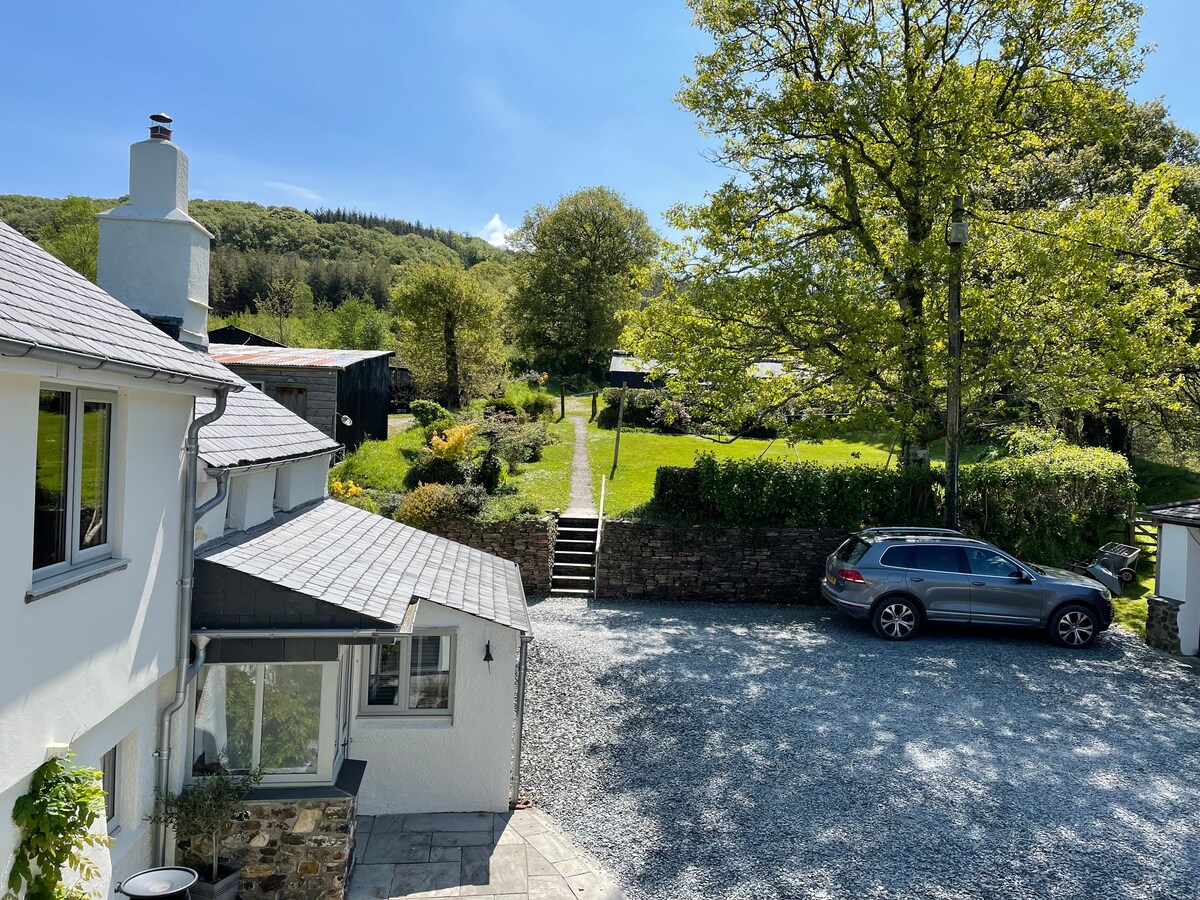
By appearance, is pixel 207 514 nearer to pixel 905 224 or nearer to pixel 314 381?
pixel 314 381

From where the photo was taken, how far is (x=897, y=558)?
13.9 meters

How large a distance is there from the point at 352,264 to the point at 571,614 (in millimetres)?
75030

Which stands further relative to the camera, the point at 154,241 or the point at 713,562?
the point at 713,562

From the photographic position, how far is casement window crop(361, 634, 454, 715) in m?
8.73

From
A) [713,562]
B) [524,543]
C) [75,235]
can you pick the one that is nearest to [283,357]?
[524,543]

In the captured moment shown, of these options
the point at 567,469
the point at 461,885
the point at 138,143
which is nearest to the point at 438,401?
the point at 567,469

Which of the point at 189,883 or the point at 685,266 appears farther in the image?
the point at 685,266

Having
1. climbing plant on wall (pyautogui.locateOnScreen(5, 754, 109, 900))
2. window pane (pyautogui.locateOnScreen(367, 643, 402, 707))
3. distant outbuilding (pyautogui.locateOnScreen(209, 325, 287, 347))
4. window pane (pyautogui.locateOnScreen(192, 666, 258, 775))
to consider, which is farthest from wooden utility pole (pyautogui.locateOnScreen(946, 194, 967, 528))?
distant outbuilding (pyautogui.locateOnScreen(209, 325, 287, 347))

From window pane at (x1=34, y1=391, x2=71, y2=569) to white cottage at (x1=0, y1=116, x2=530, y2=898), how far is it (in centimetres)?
2

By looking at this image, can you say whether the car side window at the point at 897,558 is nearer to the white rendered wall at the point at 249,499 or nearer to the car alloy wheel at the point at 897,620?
the car alloy wheel at the point at 897,620

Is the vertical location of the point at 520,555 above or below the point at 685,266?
below

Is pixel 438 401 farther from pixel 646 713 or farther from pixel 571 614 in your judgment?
pixel 646 713

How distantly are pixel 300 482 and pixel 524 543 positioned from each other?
21.9 feet

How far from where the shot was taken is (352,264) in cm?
8244
